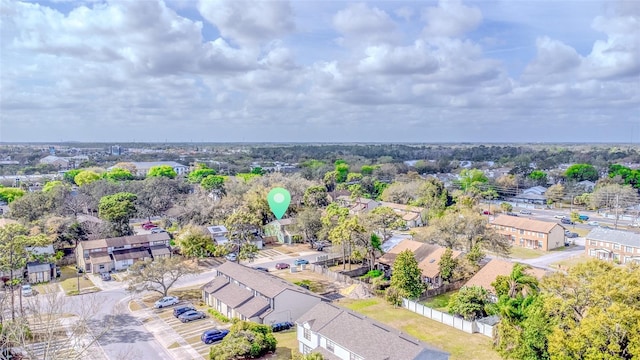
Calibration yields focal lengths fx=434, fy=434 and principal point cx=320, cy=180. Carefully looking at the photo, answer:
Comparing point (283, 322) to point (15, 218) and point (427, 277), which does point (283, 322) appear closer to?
point (427, 277)

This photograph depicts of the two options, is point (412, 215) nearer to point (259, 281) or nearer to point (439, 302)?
point (439, 302)

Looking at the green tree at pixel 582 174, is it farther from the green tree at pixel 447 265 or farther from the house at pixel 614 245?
the green tree at pixel 447 265

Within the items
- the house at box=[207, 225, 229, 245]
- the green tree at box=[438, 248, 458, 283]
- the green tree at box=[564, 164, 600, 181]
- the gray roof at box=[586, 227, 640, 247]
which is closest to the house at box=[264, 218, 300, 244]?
the house at box=[207, 225, 229, 245]

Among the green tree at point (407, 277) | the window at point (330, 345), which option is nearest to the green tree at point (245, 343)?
the window at point (330, 345)

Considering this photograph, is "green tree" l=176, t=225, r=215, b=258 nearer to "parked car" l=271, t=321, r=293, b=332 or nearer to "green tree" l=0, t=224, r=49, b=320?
"green tree" l=0, t=224, r=49, b=320

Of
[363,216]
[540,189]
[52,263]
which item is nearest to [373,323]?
[363,216]

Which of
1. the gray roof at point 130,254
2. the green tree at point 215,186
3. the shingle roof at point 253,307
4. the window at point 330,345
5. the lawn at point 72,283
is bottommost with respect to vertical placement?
the lawn at point 72,283
